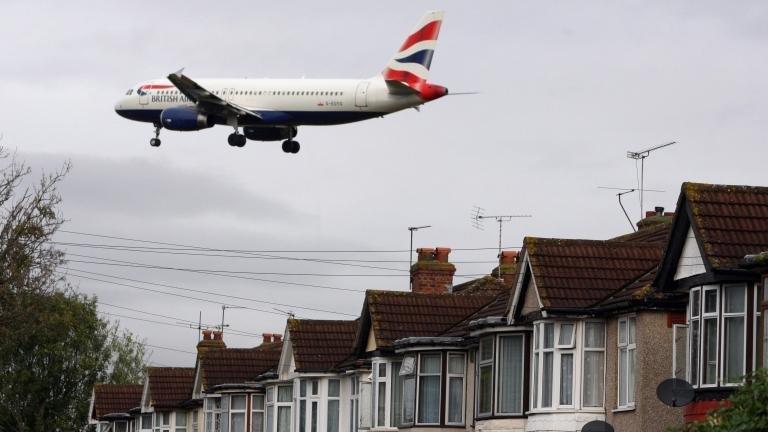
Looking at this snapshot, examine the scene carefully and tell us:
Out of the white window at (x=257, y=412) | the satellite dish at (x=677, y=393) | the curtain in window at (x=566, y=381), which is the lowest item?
the satellite dish at (x=677, y=393)

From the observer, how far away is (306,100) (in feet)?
200

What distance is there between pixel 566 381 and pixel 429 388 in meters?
7.00

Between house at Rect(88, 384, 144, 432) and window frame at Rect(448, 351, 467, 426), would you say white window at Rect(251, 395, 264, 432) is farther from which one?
house at Rect(88, 384, 144, 432)

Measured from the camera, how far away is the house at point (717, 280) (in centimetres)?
2519

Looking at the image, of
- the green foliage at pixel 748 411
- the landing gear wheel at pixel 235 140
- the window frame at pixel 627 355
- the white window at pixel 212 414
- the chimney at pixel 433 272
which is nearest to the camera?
the green foliage at pixel 748 411

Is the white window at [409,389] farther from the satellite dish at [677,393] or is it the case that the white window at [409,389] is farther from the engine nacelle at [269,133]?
the engine nacelle at [269,133]

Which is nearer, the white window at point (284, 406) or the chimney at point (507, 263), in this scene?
the chimney at point (507, 263)

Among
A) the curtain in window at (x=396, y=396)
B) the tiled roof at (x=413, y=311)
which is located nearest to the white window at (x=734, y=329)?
the curtain in window at (x=396, y=396)

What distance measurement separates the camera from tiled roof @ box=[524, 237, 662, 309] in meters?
31.1

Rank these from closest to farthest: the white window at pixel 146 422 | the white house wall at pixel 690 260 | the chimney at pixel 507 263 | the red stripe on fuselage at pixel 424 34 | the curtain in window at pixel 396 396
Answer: the white house wall at pixel 690 260, the curtain in window at pixel 396 396, the chimney at pixel 507 263, the red stripe on fuselage at pixel 424 34, the white window at pixel 146 422

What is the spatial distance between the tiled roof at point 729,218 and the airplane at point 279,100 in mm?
33123

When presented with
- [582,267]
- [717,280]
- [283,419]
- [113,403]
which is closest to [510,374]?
[582,267]

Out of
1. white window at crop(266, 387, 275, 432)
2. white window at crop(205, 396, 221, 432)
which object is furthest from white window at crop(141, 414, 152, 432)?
white window at crop(266, 387, 275, 432)

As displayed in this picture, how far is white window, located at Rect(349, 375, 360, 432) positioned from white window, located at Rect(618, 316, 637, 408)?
1437 cm
